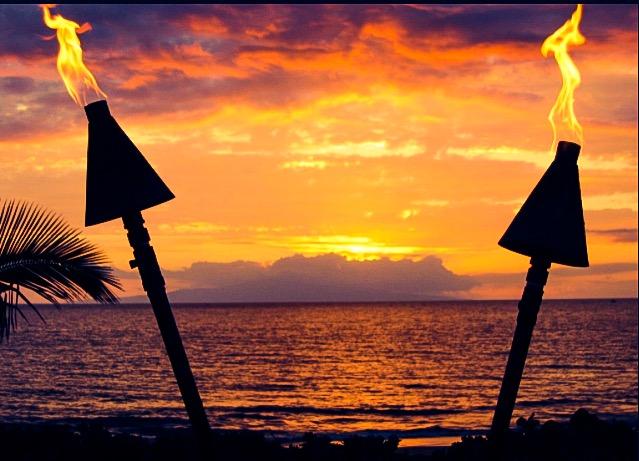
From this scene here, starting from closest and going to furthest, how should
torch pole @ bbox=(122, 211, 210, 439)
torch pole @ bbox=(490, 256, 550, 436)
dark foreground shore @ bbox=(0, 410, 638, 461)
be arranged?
torch pole @ bbox=(490, 256, 550, 436) → torch pole @ bbox=(122, 211, 210, 439) → dark foreground shore @ bbox=(0, 410, 638, 461)

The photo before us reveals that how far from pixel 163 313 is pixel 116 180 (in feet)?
3.55

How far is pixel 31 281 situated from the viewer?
10289 mm

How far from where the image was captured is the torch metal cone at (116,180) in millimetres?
6484

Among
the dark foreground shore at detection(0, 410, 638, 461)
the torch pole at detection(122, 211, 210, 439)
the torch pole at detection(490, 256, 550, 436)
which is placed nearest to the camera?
the torch pole at detection(490, 256, 550, 436)

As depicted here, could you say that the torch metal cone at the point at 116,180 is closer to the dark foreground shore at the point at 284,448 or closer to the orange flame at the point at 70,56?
the orange flame at the point at 70,56

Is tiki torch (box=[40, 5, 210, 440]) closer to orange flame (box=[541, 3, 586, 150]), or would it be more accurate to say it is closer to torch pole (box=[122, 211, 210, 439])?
torch pole (box=[122, 211, 210, 439])

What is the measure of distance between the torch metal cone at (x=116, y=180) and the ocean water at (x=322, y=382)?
29.6 meters

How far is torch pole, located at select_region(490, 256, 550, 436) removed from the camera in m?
6.16

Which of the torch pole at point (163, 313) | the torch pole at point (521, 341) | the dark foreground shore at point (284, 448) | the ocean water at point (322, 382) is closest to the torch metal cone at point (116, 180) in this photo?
the torch pole at point (163, 313)

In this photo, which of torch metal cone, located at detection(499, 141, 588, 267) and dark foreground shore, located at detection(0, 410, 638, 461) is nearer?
torch metal cone, located at detection(499, 141, 588, 267)

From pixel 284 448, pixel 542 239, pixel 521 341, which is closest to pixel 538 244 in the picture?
pixel 542 239

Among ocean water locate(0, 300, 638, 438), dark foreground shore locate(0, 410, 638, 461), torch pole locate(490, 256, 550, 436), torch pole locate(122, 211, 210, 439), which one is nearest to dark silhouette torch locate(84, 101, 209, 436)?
torch pole locate(122, 211, 210, 439)

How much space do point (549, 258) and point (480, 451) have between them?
9031 millimetres

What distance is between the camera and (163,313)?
6.41 metres
